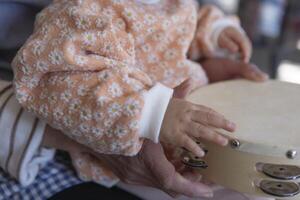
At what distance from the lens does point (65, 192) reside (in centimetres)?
78

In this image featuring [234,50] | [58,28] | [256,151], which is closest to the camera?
[256,151]

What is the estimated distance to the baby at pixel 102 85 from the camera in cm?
62

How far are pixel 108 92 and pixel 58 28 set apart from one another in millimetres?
132

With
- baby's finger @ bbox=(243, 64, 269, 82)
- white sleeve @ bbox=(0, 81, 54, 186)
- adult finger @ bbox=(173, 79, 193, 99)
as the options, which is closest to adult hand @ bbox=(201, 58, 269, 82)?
baby's finger @ bbox=(243, 64, 269, 82)

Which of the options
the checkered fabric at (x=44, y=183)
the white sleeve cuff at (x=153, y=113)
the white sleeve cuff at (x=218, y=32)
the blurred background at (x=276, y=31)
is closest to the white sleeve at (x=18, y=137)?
the checkered fabric at (x=44, y=183)

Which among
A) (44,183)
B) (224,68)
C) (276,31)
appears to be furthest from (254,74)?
(276,31)

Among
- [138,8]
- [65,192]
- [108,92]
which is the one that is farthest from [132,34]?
[65,192]

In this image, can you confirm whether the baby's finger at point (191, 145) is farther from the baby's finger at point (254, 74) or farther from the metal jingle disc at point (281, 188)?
the baby's finger at point (254, 74)

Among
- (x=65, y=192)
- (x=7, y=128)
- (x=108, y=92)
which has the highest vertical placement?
(x=108, y=92)

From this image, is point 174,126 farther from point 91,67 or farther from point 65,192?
point 65,192

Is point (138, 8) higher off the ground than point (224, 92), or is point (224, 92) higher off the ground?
point (138, 8)

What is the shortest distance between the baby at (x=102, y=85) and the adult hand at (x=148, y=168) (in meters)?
0.06

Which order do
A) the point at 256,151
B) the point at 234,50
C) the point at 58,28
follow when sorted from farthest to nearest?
the point at 234,50 → the point at 58,28 → the point at 256,151

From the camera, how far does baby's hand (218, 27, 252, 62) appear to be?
0.99m
